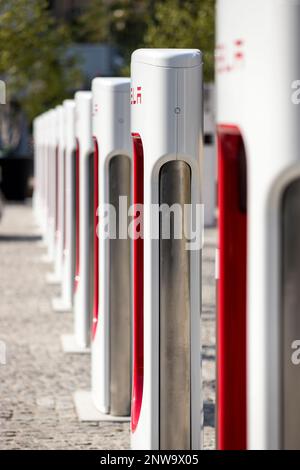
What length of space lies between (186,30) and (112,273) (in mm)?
28732

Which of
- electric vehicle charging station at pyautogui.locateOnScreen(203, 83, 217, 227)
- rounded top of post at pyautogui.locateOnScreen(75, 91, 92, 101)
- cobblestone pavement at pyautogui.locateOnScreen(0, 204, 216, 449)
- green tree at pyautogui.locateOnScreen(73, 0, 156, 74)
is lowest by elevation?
cobblestone pavement at pyautogui.locateOnScreen(0, 204, 216, 449)

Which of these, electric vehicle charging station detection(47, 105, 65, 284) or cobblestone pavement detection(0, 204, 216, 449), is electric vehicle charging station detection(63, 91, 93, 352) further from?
electric vehicle charging station detection(47, 105, 65, 284)

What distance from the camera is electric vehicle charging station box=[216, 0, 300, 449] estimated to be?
12.1ft

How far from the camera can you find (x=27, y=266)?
1833 cm

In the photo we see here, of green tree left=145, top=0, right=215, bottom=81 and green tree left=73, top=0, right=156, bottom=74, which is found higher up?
green tree left=73, top=0, right=156, bottom=74

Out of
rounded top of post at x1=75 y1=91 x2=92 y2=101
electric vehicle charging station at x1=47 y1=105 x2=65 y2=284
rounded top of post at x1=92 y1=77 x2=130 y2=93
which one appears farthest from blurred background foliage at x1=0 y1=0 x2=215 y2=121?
rounded top of post at x1=92 y1=77 x2=130 y2=93

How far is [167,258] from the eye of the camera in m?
5.90

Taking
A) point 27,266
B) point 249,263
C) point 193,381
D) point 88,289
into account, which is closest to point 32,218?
point 27,266

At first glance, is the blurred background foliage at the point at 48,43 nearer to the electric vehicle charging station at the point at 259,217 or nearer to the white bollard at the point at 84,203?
the white bollard at the point at 84,203

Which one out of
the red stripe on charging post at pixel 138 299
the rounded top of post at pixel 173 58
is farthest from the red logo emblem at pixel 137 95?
the red stripe on charging post at pixel 138 299

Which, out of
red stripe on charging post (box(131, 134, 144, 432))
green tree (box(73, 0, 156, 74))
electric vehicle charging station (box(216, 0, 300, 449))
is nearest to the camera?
electric vehicle charging station (box(216, 0, 300, 449))

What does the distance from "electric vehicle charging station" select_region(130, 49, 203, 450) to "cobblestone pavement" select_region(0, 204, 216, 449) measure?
3.40ft

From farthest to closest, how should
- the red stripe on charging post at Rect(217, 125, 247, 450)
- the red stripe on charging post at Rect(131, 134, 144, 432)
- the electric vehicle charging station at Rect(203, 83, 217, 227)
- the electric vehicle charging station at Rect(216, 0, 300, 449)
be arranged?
the electric vehicle charging station at Rect(203, 83, 217, 227) → the red stripe on charging post at Rect(131, 134, 144, 432) → the red stripe on charging post at Rect(217, 125, 247, 450) → the electric vehicle charging station at Rect(216, 0, 300, 449)

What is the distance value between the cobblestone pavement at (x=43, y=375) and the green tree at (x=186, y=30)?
1920 centimetres
